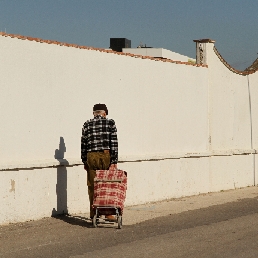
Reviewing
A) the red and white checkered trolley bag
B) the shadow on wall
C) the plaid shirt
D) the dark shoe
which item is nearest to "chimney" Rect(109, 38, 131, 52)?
the shadow on wall

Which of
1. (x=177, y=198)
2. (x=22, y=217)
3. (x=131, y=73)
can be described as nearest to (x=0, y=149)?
(x=22, y=217)

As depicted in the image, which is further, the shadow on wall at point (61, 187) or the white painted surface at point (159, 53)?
the white painted surface at point (159, 53)

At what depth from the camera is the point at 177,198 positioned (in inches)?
661

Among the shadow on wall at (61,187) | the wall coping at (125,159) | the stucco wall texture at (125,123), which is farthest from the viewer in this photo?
the shadow on wall at (61,187)

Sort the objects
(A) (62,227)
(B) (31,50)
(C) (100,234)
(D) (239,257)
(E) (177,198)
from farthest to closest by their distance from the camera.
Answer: (E) (177,198)
(B) (31,50)
(A) (62,227)
(C) (100,234)
(D) (239,257)

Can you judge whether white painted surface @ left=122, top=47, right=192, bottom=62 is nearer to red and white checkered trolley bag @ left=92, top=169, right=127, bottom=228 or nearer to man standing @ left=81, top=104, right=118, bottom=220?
man standing @ left=81, top=104, right=118, bottom=220

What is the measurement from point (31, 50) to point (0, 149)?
188 centimetres

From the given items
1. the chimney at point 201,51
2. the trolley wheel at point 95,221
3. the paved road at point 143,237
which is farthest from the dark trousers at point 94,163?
the chimney at point 201,51

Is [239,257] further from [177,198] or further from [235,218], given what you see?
[177,198]

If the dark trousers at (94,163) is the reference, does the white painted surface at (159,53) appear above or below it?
above

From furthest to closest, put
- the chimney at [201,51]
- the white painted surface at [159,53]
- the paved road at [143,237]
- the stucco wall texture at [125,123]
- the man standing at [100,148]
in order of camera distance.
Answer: the white painted surface at [159,53] → the chimney at [201,51] → the stucco wall texture at [125,123] → the man standing at [100,148] → the paved road at [143,237]

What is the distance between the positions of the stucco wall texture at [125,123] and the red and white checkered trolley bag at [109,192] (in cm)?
149

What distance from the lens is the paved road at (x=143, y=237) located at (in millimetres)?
9156

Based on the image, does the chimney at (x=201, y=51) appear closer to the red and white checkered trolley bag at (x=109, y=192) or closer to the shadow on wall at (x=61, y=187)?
the shadow on wall at (x=61, y=187)
